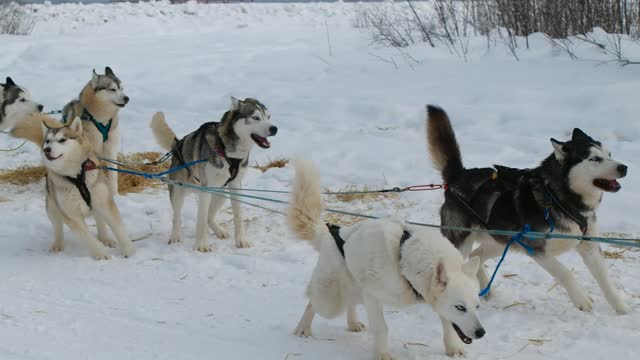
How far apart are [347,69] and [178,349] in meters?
7.99

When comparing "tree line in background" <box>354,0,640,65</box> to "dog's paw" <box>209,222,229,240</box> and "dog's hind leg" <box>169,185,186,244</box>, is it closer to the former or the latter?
"dog's paw" <box>209,222,229,240</box>

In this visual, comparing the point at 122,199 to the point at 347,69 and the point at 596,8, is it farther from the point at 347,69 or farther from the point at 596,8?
the point at 596,8

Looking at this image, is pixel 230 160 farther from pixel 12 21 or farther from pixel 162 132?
pixel 12 21

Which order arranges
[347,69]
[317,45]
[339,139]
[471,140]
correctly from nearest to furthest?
1. [471,140]
2. [339,139]
3. [347,69]
4. [317,45]

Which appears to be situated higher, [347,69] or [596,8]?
[596,8]

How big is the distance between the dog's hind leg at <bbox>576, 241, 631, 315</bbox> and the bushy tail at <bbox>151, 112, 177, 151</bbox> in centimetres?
341

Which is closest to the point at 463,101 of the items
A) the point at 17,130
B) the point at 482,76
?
the point at 482,76

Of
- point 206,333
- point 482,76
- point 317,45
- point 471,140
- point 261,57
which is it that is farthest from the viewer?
point 317,45

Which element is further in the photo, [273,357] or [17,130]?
[17,130]

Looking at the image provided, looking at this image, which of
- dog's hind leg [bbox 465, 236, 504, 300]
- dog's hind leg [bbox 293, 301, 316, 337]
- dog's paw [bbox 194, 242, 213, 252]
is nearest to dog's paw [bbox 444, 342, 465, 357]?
dog's hind leg [bbox 293, 301, 316, 337]

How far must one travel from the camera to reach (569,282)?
12.4 ft

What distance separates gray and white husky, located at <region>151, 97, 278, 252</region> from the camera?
5145 millimetres

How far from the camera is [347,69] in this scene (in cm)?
1089

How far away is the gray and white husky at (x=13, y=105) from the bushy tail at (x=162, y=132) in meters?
1.86
